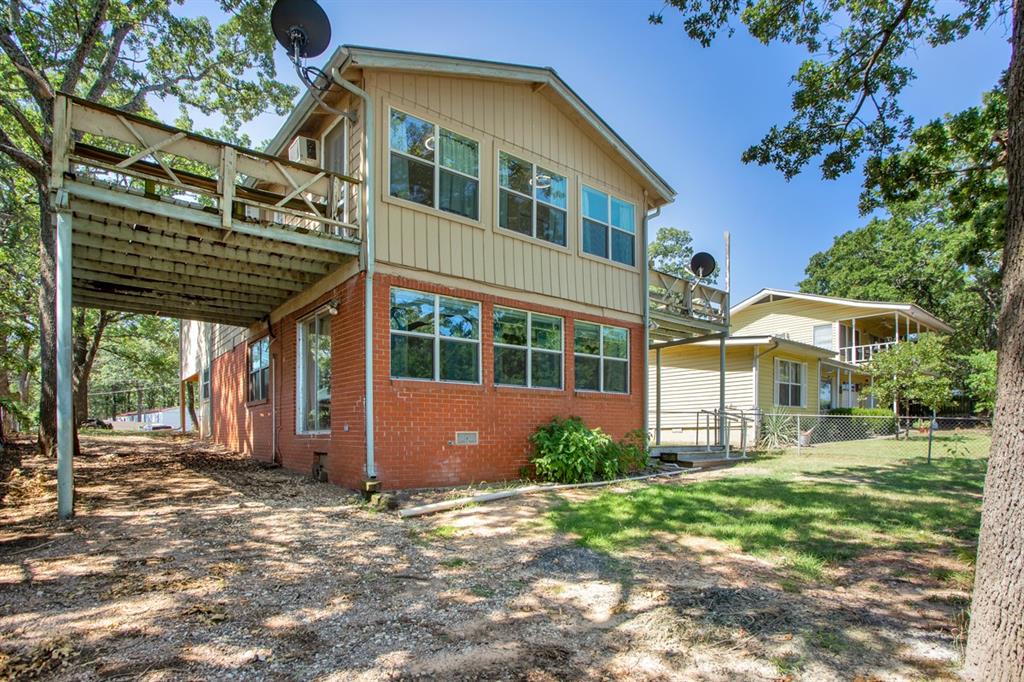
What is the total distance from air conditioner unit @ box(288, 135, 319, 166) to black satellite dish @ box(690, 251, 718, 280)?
9.43 m

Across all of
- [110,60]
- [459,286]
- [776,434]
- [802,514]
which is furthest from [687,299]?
[110,60]

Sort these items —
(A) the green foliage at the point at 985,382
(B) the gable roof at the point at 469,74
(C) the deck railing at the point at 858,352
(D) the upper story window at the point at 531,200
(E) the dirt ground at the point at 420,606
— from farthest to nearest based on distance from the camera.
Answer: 1. (C) the deck railing at the point at 858,352
2. (A) the green foliage at the point at 985,382
3. (D) the upper story window at the point at 531,200
4. (B) the gable roof at the point at 469,74
5. (E) the dirt ground at the point at 420,606

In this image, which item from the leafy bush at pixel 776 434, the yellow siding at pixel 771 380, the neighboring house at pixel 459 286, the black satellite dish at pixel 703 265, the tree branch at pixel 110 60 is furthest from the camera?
the yellow siding at pixel 771 380

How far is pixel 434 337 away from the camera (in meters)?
8.70

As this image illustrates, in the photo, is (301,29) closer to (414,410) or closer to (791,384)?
(414,410)

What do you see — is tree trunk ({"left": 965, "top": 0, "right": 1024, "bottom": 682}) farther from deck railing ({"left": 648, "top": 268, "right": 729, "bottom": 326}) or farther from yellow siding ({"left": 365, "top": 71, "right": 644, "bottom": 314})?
deck railing ({"left": 648, "top": 268, "right": 729, "bottom": 326})

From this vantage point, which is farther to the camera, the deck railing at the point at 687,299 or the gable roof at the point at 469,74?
the deck railing at the point at 687,299

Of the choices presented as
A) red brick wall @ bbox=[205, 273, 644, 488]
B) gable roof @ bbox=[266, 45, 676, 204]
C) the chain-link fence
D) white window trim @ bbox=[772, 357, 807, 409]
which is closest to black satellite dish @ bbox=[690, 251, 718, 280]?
gable roof @ bbox=[266, 45, 676, 204]

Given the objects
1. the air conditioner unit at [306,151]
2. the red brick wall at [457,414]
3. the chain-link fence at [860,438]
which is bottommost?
the chain-link fence at [860,438]

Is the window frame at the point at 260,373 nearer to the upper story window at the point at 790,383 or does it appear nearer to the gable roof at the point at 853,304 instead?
the upper story window at the point at 790,383

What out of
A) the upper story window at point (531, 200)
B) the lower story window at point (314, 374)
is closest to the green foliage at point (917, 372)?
the upper story window at point (531, 200)

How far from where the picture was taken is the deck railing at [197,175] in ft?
20.9

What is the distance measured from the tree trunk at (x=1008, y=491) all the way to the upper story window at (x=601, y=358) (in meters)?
8.03

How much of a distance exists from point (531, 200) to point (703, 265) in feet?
19.6
